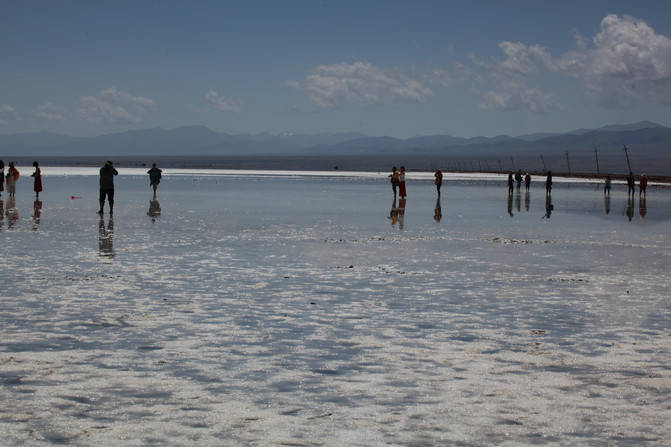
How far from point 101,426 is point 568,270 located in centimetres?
1076

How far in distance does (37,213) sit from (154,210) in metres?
4.35

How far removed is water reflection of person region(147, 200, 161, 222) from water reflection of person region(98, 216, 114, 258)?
2.18 m

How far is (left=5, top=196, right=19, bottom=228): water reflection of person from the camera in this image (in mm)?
23408

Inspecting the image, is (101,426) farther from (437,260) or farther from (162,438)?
(437,260)

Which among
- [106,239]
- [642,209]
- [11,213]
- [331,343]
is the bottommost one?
[331,343]

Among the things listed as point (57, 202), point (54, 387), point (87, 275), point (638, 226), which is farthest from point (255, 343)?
point (57, 202)

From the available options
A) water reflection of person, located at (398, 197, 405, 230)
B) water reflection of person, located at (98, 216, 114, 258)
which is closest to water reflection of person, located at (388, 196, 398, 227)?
water reflection of person, located at (398, 197, 405, 230)

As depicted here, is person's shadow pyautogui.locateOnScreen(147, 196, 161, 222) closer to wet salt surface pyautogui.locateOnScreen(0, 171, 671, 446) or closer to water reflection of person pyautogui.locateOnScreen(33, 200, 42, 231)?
water reflection of person pyautogui.locateOnScreen(33, 200, 42, 231)

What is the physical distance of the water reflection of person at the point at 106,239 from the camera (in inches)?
644

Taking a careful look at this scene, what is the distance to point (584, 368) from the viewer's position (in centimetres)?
750

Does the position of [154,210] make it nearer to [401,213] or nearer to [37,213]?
[37,213]

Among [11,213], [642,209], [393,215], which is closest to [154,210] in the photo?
[11,213]

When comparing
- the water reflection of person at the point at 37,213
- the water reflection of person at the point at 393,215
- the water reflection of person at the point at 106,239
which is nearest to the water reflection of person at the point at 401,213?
the water reflection of person at the point at 393,215

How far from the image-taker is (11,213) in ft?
88.9
